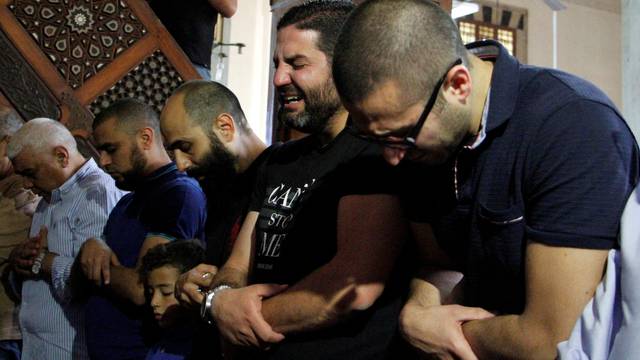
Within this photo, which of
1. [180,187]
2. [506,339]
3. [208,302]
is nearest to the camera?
[506,339]

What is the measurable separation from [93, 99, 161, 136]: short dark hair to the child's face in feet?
3.00

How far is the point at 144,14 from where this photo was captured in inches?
194

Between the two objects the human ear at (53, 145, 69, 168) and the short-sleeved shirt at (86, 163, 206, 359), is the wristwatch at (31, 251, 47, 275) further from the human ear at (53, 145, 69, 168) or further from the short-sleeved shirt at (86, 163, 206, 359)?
the human ear at (53, 145, 69, 168)

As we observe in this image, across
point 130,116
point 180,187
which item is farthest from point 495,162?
point 130,116

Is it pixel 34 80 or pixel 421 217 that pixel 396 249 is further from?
pixel 34 80

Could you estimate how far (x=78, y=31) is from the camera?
15.8ft

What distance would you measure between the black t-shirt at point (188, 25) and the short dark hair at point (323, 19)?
2451 millimetres

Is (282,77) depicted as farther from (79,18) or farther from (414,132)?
(79,18)

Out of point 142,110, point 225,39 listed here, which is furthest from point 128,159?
point 225,39

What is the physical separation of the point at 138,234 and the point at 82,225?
1.55 ft

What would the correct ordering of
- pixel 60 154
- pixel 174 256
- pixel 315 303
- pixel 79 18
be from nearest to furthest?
pixel 315 303 → pixel 174 256 → pixel 60 154 → pixel 79 18

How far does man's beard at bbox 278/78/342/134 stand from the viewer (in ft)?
7.64

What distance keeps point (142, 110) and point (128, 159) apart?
10.4 inches

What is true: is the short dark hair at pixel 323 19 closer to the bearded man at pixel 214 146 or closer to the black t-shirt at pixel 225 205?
the black t-shirt at pixel 225 205
